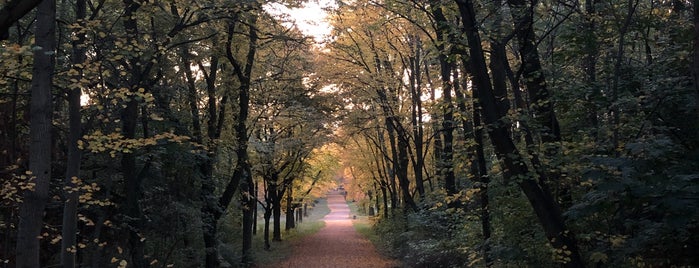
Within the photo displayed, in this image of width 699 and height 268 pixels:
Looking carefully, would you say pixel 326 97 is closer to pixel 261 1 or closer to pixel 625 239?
pixel 261 1

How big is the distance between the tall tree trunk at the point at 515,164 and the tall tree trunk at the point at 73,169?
5.35m

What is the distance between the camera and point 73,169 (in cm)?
738

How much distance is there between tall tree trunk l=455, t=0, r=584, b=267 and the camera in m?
6.39

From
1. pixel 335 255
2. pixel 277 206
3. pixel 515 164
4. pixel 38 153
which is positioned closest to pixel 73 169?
pixel 38 153

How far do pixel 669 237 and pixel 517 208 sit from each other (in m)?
2.40

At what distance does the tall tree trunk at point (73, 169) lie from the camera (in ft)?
22.9

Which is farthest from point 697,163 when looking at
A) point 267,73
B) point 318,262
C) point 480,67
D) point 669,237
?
point 318,262

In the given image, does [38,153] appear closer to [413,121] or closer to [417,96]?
[417,96]

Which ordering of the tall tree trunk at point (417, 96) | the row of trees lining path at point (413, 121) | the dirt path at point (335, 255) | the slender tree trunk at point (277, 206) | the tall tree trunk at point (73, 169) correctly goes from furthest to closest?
the slender tree trunk at point (277, 206) < the dirt path at point (335, 255) < the tall tree trunk at point (417, 96) < the tall tree trunk at point (73, 169) < the row of trees lining path at point (413, 121)

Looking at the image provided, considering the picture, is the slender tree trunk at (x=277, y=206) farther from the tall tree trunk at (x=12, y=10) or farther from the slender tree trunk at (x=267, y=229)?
the tall tree trunk at (x=12, y=10)

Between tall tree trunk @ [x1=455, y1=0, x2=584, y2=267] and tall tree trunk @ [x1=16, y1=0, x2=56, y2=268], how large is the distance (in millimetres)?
5137

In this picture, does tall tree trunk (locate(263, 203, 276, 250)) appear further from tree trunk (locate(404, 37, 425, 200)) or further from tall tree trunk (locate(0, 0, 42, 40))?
tall tree trunk (locate(0, 0, 42, 40))

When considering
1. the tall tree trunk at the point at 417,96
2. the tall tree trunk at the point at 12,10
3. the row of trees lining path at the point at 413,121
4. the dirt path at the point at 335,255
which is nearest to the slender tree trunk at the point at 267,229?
the dirt path at the point at 335,255

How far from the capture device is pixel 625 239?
19.1 feet
